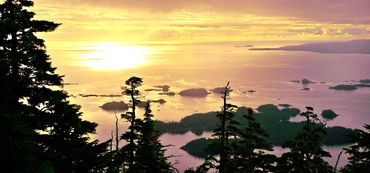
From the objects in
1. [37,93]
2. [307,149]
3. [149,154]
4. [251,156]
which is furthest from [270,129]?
[37,93]

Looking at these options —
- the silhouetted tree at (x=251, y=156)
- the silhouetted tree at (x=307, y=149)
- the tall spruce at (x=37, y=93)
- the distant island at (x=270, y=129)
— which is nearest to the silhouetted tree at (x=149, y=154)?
the tall spruce at (x=37, y=93)

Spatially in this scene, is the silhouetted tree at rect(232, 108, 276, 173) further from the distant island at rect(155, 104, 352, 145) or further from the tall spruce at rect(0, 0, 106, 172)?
the distant island at rect(155, 104, 352, 145)

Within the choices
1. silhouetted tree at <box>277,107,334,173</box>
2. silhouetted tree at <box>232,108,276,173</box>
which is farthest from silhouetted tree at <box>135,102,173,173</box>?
silhouetted tree at <box>277,107,334,173</box>

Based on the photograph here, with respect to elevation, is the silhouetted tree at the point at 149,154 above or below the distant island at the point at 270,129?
above

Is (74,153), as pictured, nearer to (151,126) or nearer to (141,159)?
(141,159)

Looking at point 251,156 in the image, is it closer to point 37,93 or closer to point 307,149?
point 307,149

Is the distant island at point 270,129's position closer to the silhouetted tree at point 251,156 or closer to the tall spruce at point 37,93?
the silhouetted tree at point 251,156

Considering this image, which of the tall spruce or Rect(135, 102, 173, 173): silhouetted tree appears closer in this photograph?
the tall spruce

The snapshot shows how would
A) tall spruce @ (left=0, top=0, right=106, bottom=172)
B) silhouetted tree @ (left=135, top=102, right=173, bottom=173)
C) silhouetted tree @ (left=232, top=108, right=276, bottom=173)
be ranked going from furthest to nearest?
1. silhouetted tree @ (left=232, top=108, right=276, bottom=173)
2. silhouetted tree @ (left=135, top=102, right=173, bottom=173)
3. tall spruce @ (left=0, top=0, right=106, bottom=172)

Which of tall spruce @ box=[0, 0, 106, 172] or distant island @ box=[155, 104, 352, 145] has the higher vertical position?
tall spruce @ box=[0, 0, 106, 172]
